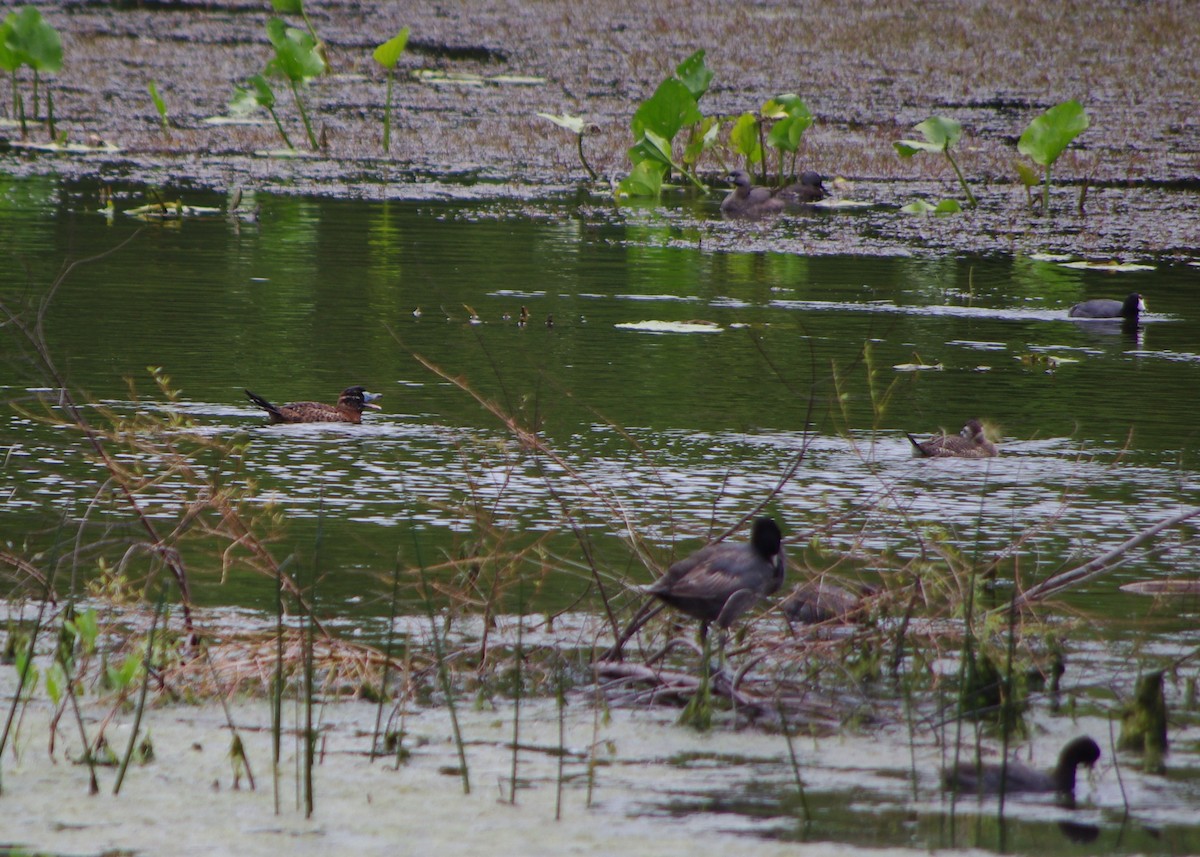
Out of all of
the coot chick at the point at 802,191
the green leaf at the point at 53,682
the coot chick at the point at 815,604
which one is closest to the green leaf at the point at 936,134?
the coot chick at the point at 802,191

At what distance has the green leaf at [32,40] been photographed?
20.9 metres

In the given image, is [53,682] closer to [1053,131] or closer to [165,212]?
[165,212]

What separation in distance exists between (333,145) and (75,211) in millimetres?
6265

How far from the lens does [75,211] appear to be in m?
16.6

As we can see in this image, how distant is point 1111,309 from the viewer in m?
12.9

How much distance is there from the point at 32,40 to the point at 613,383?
1274cm

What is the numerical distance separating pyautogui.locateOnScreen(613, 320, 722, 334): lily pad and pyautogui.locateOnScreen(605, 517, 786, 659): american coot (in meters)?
6.72

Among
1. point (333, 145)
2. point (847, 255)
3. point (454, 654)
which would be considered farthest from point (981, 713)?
point (333, 145)

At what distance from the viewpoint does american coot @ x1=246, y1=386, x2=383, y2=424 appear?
30.7ft

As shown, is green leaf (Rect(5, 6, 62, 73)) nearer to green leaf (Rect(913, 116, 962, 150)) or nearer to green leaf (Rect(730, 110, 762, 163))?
green leaf (Rect(730, 110, 762, 163))

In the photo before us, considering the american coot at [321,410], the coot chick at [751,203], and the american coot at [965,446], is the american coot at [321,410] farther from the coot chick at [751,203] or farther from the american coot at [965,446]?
the coot chick at [751,203]

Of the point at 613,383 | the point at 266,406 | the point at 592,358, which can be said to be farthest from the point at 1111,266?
the point at 266,406

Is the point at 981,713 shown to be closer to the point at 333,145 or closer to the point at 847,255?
the point at 847,255

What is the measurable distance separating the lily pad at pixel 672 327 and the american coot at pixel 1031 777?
7731 millimetres
